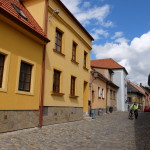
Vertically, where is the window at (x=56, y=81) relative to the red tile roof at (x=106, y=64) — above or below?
below

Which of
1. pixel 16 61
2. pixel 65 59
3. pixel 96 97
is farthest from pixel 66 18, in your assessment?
pixel 96 97

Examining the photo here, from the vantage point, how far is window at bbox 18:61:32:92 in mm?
9055

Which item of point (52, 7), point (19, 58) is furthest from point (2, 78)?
point (52, 7)

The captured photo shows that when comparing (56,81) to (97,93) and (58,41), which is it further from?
(97,93)

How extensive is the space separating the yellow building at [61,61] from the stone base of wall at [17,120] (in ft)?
3.42

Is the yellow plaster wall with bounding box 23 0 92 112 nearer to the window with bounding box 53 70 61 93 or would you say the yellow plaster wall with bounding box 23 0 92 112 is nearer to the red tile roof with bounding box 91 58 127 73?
the window with bounding box 53 70 61 93

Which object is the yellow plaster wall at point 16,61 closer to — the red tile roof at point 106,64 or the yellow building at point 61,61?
the yellow building at point 61,61

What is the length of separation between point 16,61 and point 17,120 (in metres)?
2.51

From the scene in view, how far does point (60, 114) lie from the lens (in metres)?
12.1

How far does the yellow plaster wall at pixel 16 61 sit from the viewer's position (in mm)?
7984

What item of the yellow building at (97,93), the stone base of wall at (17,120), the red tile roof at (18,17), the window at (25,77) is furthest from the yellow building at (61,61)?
the yellow building at (97,93)

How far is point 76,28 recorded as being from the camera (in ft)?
49.2

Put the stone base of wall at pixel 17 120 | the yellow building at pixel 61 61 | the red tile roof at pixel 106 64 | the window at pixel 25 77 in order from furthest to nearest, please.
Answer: the red tile roof at pixel 106 64 < the yellow building at pixel 61 61 < the window at pixel 25 77 < the stone base of wall at pixel 17 120

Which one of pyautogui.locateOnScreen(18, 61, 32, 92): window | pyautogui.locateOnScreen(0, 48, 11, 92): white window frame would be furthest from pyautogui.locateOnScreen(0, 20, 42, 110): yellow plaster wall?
pyautogui.locateOnScreen(18, 61, 32, 92): window
